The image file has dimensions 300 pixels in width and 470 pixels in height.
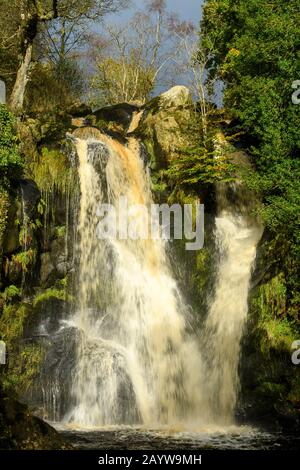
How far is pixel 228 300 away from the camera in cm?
1428

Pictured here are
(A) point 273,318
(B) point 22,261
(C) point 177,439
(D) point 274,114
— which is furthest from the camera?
(D) point 274,114

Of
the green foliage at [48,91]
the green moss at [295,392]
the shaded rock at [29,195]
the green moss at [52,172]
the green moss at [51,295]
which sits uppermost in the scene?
the green foliage at [48,91]

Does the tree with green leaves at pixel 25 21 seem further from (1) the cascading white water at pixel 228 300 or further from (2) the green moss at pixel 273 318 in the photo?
(2) the green moss at pixel 273 318

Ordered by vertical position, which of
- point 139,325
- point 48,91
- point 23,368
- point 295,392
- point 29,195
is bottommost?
point 295,392

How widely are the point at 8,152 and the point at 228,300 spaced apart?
779 centimetres

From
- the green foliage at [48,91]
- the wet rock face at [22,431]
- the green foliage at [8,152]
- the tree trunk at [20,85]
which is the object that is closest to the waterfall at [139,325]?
the green foliage at [8,152]

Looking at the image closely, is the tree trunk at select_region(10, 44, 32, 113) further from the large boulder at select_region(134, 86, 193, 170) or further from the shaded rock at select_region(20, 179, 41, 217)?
the large boulder at select_region(134, 86, 193, 170)

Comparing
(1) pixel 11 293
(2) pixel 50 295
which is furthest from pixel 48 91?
(1) pixel 11 293

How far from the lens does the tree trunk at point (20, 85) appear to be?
1898 centimetres

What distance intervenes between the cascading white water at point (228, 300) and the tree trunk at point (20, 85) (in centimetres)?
803

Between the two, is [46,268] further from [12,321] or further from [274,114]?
[274,114]

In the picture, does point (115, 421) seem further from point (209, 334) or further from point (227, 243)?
point (227, 243)

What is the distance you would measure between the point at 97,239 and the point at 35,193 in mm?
2344
